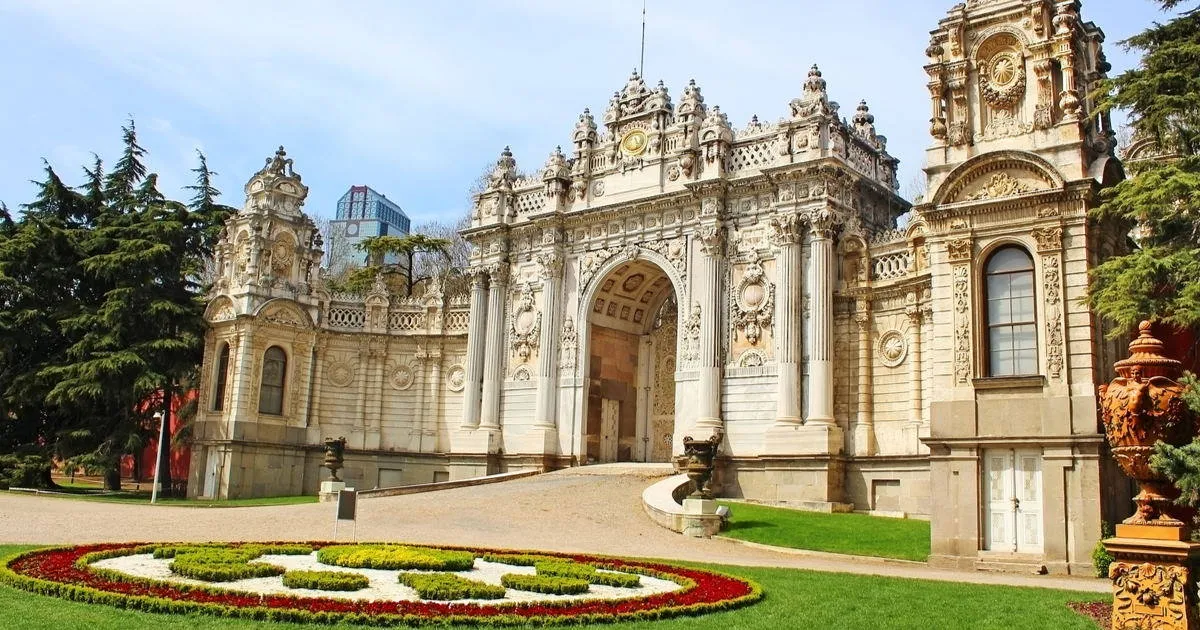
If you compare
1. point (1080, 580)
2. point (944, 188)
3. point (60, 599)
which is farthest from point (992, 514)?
point (60, 599)

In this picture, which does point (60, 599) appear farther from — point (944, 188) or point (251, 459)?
point (251, 459)

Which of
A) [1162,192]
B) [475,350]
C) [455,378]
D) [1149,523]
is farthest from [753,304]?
[1149,523]

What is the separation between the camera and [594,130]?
36.0 metres

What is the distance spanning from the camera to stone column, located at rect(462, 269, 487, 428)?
36.2 meters

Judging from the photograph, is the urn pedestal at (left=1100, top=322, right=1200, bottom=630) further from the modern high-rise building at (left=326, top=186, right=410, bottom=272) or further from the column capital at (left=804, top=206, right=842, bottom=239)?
the modern high-rise building at (left=326, top=186, right=410, bottom=272)

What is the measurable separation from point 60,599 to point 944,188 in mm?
16256

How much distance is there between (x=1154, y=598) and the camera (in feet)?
30.2

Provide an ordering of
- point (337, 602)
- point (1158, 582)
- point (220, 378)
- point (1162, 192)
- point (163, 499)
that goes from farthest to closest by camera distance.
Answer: point (220, 378), point (163, 499), point (1162, 192), point (337, 602), point (1158, 582)

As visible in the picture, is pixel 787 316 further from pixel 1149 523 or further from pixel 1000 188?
pixel 1149 523

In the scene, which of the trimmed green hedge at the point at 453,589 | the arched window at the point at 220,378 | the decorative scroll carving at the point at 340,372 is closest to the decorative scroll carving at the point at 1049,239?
the trimmed green hedge at the point at 453,589

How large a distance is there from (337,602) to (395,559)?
3690 mm

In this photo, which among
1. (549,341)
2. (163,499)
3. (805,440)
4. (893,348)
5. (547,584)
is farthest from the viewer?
(549,341)

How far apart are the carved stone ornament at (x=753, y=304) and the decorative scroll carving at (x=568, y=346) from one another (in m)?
6.03

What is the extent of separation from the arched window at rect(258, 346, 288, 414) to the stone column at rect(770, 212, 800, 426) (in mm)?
17543
